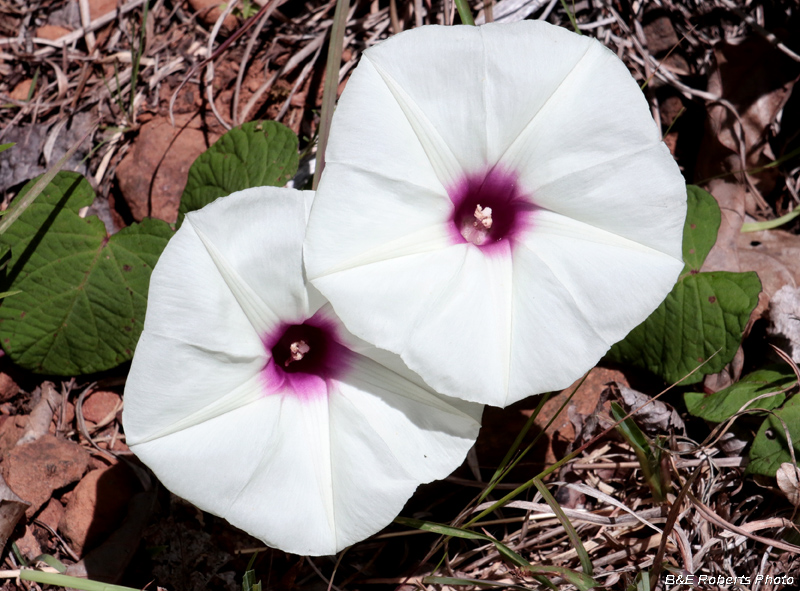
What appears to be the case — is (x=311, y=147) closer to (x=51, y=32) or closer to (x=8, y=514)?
(x=51, y=32)

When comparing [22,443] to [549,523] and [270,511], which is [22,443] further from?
[549,523]

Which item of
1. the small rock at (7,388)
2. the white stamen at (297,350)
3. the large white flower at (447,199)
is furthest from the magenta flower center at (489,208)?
the small rock at (7,388)

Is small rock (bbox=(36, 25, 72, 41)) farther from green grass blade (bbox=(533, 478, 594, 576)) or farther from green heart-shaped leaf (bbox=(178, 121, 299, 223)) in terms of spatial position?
green grass blade (bbox=(533, 478, 594, 576))

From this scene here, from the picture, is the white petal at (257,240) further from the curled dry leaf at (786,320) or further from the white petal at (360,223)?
the curled dry leaf at (786,320)

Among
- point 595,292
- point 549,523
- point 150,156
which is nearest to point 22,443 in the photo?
point 150,156

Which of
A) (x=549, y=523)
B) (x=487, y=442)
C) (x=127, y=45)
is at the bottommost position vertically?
(x=549, y=523)
